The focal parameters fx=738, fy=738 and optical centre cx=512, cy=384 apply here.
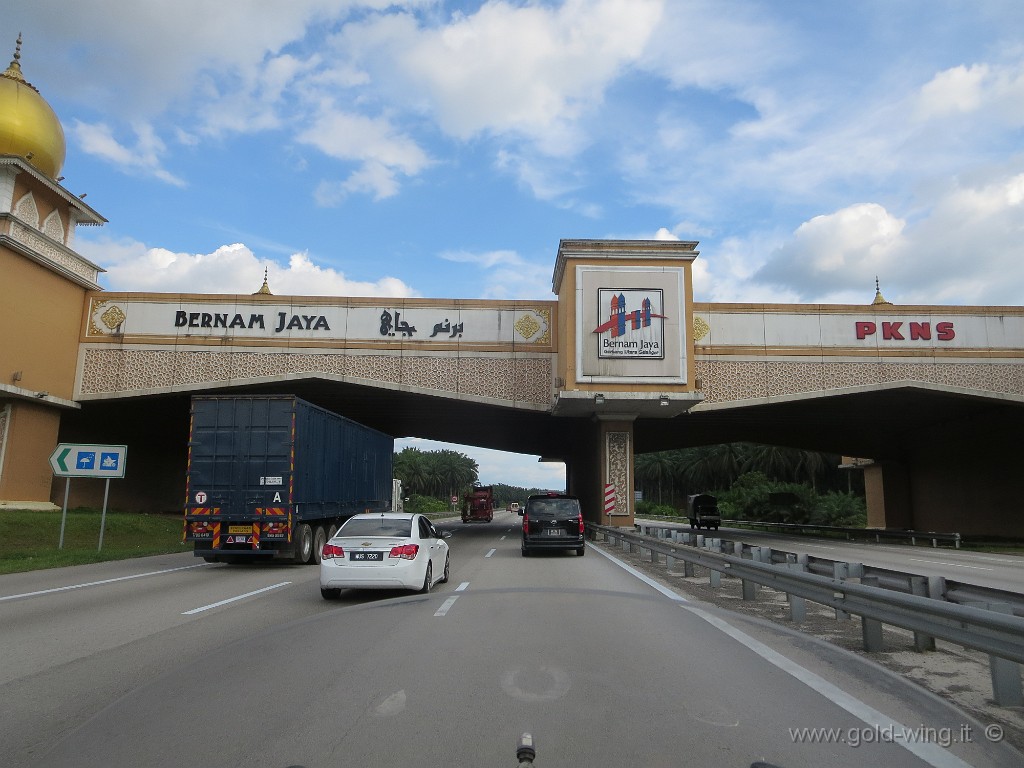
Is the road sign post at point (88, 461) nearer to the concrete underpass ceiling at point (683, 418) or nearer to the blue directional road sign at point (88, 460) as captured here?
the blue directional road sign at point (88, 460)

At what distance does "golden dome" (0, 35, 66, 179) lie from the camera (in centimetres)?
2890

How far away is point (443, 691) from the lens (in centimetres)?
586

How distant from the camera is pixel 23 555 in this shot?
748 inches

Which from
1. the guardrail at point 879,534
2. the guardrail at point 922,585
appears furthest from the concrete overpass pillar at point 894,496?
the guardrail at point 922,585

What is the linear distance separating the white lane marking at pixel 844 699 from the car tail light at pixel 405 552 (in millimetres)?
4442

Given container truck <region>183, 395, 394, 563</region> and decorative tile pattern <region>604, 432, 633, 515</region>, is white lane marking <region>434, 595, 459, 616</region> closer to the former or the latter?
container truck <region>183, 395, 394, 563</region>

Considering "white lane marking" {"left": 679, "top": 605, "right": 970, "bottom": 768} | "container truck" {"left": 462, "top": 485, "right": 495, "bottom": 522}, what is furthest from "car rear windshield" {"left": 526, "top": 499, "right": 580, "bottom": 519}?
"container truck" {"left": 462, "top": 485, "right": 495, "bottom": 522}

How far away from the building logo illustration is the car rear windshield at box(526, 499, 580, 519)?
10187 mm

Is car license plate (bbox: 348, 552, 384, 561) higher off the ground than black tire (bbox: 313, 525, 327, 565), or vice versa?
car license plate (bbox: 348, 552, 384, 561)

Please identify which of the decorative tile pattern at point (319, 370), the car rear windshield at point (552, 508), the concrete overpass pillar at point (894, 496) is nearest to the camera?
the car rear windshield at point (552, 508)

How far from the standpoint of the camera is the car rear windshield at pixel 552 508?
69.5ft

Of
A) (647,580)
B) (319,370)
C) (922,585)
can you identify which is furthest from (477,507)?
(922,585)

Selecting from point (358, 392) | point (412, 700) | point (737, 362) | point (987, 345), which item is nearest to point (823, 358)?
point (737, 362)

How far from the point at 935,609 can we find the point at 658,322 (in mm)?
25231
